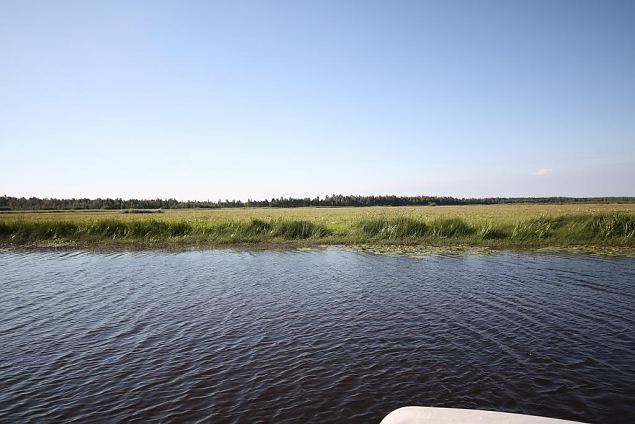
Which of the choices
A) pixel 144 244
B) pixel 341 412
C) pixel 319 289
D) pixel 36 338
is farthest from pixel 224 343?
pixel 144 244

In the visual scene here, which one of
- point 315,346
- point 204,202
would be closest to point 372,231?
point 315,346

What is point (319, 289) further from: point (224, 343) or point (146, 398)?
point (146, 398)

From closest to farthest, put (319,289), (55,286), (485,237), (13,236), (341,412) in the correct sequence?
(341,412) → (319,289) → (55,286) → (485,237) → (13,236)

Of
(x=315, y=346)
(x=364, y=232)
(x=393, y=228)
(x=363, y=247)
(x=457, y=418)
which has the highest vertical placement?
(x=393, y=228)

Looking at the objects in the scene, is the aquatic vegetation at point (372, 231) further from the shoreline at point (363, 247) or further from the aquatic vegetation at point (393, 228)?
the shoreline at point (363, 247)

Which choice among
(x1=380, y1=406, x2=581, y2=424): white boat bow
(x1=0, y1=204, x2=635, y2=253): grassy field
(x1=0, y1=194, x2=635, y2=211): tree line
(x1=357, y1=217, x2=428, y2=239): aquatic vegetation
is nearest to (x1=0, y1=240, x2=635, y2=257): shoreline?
(x1=0, y1=204, x2=635, y2=253): grassy field

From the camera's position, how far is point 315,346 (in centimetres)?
831

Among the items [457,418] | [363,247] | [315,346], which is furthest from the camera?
[363,247]

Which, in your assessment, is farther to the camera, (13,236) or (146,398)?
(13,236)

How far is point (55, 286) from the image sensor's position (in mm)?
14562

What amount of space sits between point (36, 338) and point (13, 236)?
28.1 m

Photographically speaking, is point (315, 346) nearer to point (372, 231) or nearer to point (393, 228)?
point (393, 228)

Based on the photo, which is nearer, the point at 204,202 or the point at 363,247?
the point at 363,247

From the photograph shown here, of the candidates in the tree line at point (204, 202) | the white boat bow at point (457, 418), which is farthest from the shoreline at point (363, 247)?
the tree line at point (204, 202)
